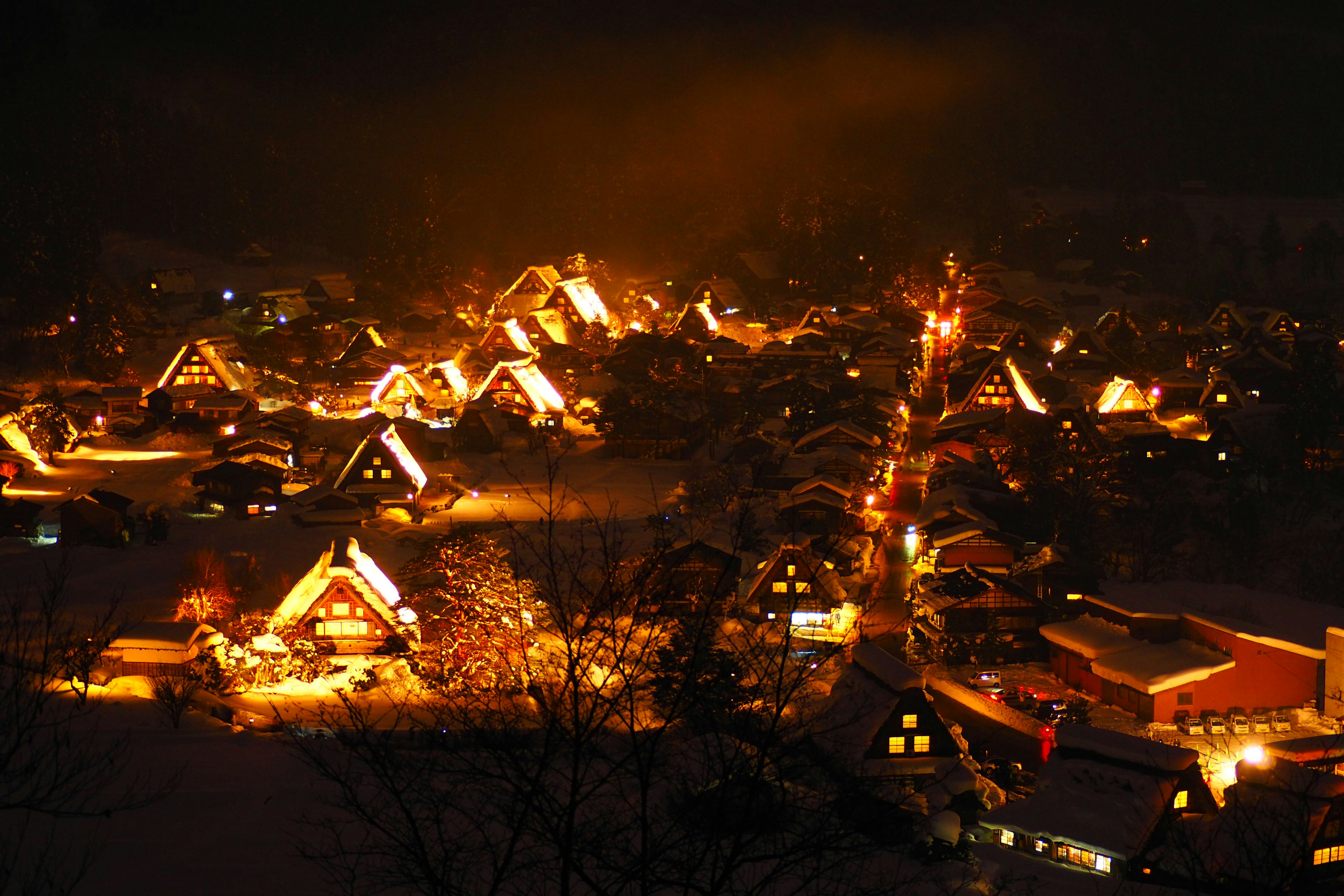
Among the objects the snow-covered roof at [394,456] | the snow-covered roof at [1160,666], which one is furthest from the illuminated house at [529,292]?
the snow-covered roof at [1160,666]

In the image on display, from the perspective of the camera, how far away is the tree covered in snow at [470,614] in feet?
35.9

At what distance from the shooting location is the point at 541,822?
4.95m

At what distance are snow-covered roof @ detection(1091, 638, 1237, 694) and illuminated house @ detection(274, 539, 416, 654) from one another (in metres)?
7.65

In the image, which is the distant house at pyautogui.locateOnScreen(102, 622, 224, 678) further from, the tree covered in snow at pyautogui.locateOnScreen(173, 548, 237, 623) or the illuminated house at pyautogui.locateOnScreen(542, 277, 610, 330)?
the illuminated house at pyautogui.locateOnScreen(542, 277, 610, 330)

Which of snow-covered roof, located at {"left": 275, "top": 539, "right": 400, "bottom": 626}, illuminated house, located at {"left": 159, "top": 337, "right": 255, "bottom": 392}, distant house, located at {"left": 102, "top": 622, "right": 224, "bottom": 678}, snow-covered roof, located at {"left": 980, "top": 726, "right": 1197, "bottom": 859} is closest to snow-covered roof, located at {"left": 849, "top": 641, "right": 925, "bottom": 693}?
snow-covered roof, located at {"left": 980, "top": 726, "right": 1197, "bottom": 859}

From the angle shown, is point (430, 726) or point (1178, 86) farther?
point (1178, 86)

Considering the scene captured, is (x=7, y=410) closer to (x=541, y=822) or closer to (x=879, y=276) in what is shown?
(x=541, y=822)

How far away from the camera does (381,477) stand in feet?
59.2

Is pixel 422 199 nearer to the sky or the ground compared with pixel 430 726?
nearer to the sky

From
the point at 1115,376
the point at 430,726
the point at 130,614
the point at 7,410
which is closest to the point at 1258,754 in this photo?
the point at 430,726

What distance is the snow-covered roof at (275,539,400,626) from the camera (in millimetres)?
12789

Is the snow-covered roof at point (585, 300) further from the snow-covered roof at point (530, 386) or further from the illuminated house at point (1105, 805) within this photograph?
the illuminated house at point (1105, 805)

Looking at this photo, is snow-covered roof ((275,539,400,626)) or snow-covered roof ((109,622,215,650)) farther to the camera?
snow-covered roof ((275,539,400,626))

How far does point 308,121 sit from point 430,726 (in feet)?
113
